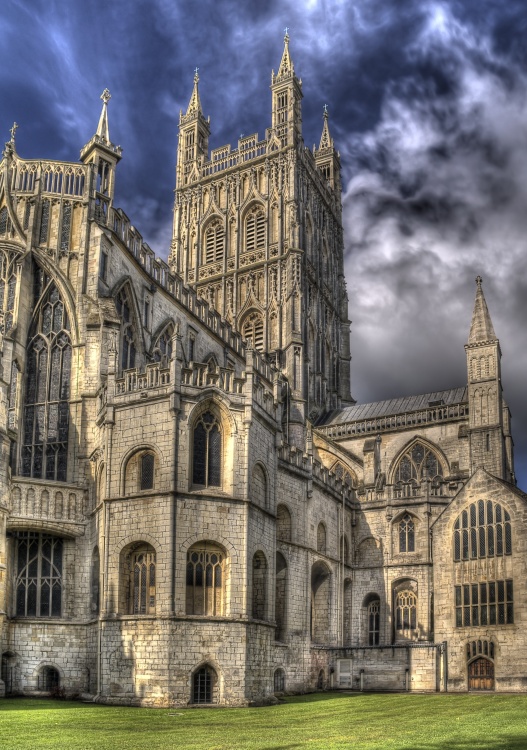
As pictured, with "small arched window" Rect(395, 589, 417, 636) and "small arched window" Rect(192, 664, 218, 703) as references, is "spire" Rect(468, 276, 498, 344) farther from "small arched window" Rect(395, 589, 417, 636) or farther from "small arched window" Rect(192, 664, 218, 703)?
"small arched window" Rect(192, 664, 218, 703)

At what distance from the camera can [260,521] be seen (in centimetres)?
3581

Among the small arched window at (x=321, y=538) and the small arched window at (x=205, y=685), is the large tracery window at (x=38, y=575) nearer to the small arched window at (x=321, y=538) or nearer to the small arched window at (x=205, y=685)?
the small arched window at (x=205, y=685)

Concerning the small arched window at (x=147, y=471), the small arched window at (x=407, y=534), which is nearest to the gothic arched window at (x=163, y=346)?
the small arched window at (x=147, y=471)

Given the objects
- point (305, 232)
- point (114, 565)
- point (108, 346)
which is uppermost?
point (305, 232)

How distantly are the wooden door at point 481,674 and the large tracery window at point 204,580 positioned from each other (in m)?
16.8

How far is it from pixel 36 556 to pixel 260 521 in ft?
30.2

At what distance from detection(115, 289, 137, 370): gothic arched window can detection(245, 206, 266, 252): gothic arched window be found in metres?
37.3

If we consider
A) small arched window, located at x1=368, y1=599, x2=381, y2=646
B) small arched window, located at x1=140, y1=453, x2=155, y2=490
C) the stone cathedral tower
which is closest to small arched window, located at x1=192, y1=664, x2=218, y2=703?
small arched window, located at x1=140, y1=453, x2=155, y2=490

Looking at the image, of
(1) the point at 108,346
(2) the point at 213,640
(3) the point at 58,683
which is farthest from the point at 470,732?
(1) the point at 108,346

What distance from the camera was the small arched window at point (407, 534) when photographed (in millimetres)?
49969

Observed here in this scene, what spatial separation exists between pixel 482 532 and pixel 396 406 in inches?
924

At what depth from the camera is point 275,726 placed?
2425 cm

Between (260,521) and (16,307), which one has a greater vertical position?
(16,307)

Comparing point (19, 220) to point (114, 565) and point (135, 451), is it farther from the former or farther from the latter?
point (114, 565)
